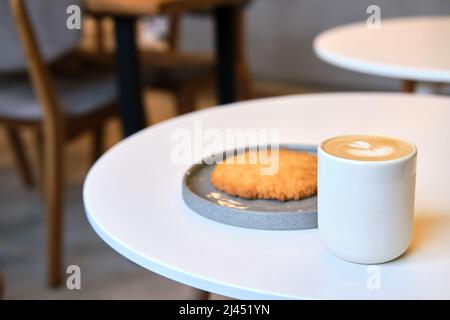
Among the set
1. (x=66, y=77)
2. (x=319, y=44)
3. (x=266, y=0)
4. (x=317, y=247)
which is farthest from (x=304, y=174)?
(x=266, y=0)

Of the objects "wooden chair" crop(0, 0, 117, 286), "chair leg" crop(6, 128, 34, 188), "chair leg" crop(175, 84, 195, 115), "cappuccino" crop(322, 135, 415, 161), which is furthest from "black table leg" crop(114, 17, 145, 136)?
"cappuccino" crop(322, 135, 415, 161)

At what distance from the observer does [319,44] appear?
125cm

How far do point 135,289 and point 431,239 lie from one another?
1.05 meters

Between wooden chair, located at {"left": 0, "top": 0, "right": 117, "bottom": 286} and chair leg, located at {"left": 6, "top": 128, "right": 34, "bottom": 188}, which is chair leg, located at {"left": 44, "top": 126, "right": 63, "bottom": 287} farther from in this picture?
chair leg, located at {"left": 6, "top": 128, "right": 34, "bottom": 188}

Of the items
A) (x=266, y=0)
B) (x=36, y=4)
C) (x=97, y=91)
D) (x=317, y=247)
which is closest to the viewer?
(x=317, y=247)

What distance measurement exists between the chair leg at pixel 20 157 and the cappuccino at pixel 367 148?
65.2 inches

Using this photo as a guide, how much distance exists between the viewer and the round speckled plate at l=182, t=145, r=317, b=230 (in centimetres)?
59

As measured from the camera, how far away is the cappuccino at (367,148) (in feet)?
1.67

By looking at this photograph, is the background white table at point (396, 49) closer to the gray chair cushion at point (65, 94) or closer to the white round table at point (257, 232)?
the white round table at point (257, 232)

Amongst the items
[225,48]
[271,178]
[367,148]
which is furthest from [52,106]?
[367,148]

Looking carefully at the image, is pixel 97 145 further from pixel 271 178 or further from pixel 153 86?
pixel 271 178

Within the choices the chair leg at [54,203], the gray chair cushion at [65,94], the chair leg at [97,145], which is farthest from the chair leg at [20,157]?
the chair leg at [54,203]

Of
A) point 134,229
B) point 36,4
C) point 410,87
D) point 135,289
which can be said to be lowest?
point 135,289
